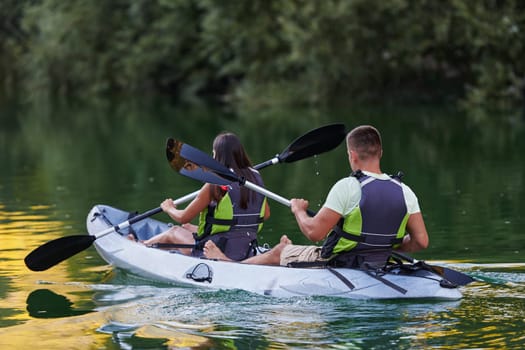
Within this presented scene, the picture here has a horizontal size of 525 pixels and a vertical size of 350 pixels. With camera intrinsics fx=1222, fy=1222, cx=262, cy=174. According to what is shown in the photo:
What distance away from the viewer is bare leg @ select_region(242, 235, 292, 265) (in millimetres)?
8656

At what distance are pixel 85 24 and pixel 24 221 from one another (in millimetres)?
28762

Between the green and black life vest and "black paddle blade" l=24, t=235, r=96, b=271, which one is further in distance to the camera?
"black paddle blade" l=24, t=235, r=96, b=271

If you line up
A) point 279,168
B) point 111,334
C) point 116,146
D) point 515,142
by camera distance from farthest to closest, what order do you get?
point 116,146 < point 515,142 < point 279,168 < point 111,334

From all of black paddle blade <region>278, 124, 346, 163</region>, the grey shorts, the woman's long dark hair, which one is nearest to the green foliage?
black paddle blade <region>278, 124, 346, 163</region>

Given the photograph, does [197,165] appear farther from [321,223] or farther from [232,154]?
[321,223]

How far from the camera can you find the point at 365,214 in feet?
25.3

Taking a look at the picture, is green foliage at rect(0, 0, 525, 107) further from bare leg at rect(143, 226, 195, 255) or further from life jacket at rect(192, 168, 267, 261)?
life jacket at rect(192, 168, 267, 261)

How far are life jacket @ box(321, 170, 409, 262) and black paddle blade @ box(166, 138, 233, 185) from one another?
1.03 meters

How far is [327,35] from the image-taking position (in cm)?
3159

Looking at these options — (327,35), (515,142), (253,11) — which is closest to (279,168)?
(515,142)

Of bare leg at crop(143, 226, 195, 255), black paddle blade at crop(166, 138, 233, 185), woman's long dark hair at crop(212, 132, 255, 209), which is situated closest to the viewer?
black paddle blade at crop(166, 138, 233, 185)

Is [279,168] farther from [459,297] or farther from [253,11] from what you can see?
[253,11]

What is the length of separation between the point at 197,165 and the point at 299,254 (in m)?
1.02

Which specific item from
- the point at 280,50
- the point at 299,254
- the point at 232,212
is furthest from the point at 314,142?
the point at 280,50
